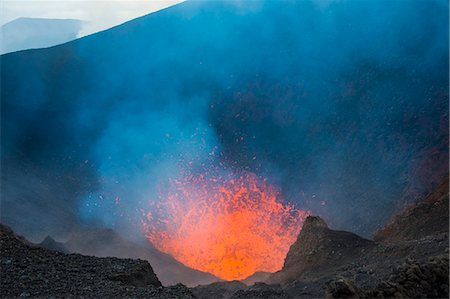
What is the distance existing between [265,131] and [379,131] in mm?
7204

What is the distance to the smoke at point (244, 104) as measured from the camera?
24469 mm

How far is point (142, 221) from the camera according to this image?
2677 centimetres

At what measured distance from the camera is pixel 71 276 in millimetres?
8156

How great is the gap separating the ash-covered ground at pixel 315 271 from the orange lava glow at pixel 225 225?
26.4 ft

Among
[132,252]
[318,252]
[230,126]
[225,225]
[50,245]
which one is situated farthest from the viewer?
[230,126]

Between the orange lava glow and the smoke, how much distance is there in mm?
1072

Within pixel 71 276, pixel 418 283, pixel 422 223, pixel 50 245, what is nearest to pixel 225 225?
pixel 50 245

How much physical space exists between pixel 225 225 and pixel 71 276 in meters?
18.7

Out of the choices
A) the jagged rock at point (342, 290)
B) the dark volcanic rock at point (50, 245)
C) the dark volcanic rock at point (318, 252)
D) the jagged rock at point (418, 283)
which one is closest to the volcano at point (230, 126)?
the dark volcanic rock at point (50, 245)

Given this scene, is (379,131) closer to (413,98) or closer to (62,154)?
(413,98)

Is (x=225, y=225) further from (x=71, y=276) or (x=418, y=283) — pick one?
(x=418, y=283)

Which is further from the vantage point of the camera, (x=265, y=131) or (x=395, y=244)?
(x=265, y=131)

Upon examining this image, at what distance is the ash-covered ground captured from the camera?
6.62 meters

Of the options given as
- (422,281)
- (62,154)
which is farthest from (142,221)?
(422,281)
